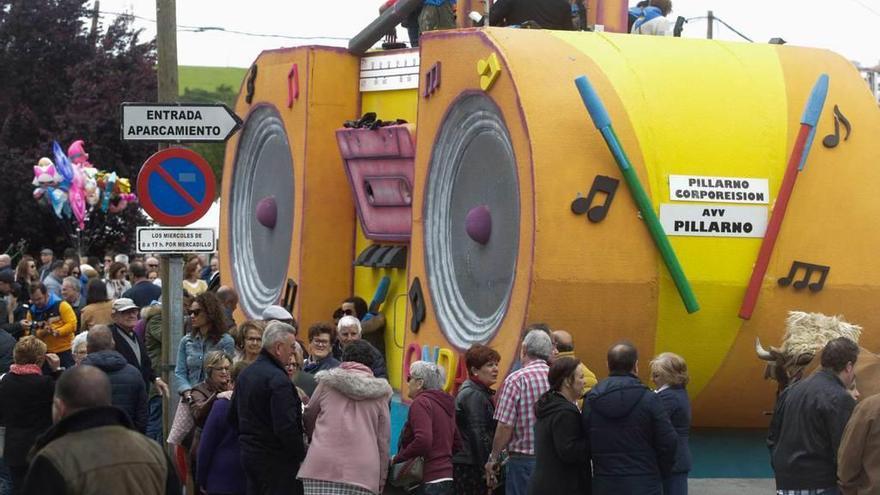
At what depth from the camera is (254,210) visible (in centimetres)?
1909

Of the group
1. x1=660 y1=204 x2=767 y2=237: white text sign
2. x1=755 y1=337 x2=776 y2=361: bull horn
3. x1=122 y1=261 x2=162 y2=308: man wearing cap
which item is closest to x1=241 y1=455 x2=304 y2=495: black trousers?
x1=660 y1=204 x2=767 y2=237: white text sign

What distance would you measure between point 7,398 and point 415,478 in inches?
121

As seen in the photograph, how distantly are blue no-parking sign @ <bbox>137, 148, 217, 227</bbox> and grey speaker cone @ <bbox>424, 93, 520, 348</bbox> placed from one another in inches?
91.9

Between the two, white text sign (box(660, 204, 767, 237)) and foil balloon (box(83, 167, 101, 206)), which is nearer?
white text sign (box(660, 204, 767, 237))

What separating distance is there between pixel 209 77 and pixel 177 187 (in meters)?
92.5

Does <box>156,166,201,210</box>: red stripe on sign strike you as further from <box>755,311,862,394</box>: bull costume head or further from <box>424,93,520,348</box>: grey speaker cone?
<box>755,311,862,394</box>: bull costume head

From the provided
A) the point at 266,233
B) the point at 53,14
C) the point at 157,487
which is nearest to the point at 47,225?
the point at 53,14

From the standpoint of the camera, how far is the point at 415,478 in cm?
1036

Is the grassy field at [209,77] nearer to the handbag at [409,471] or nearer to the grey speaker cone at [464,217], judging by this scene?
the grey speaker cone at [464,217]

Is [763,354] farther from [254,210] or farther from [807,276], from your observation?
[254,210]

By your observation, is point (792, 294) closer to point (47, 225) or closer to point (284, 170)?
point (284, 170)

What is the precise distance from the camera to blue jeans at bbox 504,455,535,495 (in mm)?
10562

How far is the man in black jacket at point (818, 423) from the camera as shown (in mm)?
9445

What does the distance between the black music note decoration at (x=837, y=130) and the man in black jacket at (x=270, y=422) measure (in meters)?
4.93
